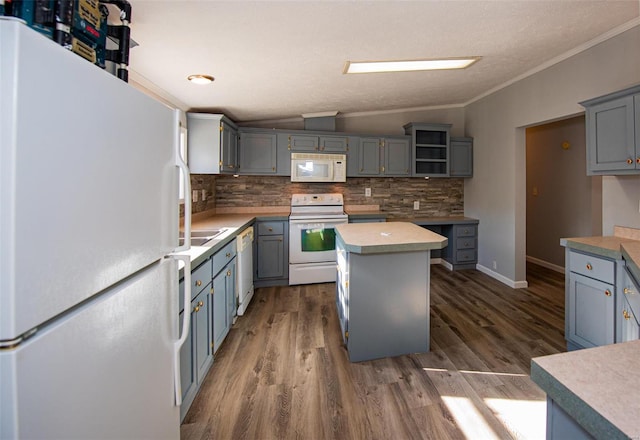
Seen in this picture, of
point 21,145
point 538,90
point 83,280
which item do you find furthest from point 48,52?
point 538,90

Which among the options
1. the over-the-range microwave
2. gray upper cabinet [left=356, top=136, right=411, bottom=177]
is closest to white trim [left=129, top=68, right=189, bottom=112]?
the over-the-range microwave

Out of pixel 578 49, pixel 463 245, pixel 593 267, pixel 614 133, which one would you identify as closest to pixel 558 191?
pixel 463 245

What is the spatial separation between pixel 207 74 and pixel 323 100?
59.4 inches

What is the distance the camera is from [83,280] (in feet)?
1.98

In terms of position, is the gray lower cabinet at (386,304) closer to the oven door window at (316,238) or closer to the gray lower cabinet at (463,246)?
the oven door window at (316,238)

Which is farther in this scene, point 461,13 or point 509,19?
point 509,19

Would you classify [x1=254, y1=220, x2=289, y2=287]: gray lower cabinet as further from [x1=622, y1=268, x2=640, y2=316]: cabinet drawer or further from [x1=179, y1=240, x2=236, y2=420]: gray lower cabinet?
[x1=622, y1=268, x2=640, y2=316]: cabinet drawer

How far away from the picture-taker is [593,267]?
6.51 feet

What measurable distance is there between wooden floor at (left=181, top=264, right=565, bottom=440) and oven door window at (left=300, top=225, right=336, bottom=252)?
2.87 feet

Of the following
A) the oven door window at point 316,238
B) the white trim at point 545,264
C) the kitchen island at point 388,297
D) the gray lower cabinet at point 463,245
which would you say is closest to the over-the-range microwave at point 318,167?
the oven door window at point 316,238

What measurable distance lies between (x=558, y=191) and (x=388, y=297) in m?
3.98

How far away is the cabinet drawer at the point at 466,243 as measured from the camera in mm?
4293

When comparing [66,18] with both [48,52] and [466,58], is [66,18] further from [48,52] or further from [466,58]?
[466,58]

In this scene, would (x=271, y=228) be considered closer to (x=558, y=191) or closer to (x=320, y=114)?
(x=320, y=114)
